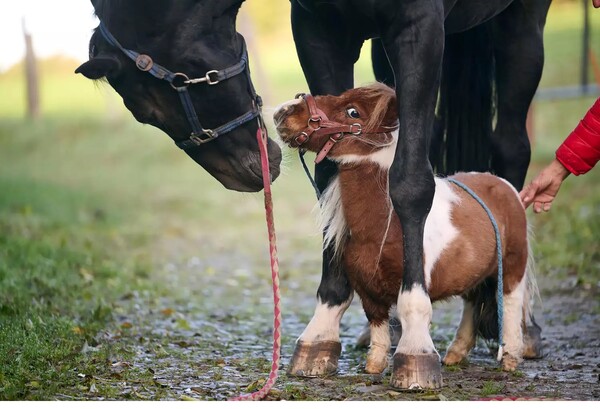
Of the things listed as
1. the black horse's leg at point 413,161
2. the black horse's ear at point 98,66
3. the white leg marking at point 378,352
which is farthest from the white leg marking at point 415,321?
the black horse's ear at point 98,66

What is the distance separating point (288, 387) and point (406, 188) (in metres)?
0.91

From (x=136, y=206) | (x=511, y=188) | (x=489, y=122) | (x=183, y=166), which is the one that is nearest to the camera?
(x=511, y=188)

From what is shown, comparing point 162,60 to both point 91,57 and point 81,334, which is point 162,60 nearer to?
point 91,57

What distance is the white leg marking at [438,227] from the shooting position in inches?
149

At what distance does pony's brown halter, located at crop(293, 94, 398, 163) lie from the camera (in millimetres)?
3742

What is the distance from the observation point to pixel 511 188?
14.5ft

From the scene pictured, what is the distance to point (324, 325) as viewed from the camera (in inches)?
158

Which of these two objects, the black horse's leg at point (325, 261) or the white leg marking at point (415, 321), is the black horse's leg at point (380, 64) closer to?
the black horse's leg at point (325, 261)

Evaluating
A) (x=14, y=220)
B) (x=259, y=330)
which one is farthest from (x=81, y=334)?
(x=14, y=220)

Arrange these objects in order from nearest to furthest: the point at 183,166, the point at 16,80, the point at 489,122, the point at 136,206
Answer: the point at 489,122
the point at 136,206
the point at 183,166
the point at 16,80

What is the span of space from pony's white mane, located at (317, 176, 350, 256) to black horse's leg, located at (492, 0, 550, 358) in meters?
1.38

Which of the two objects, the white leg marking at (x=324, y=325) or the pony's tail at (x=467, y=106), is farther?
the pony's tail at (x=467, y=106)

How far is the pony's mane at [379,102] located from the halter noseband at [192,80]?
49 centimetres

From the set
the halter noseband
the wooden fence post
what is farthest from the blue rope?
the wooden fence post
